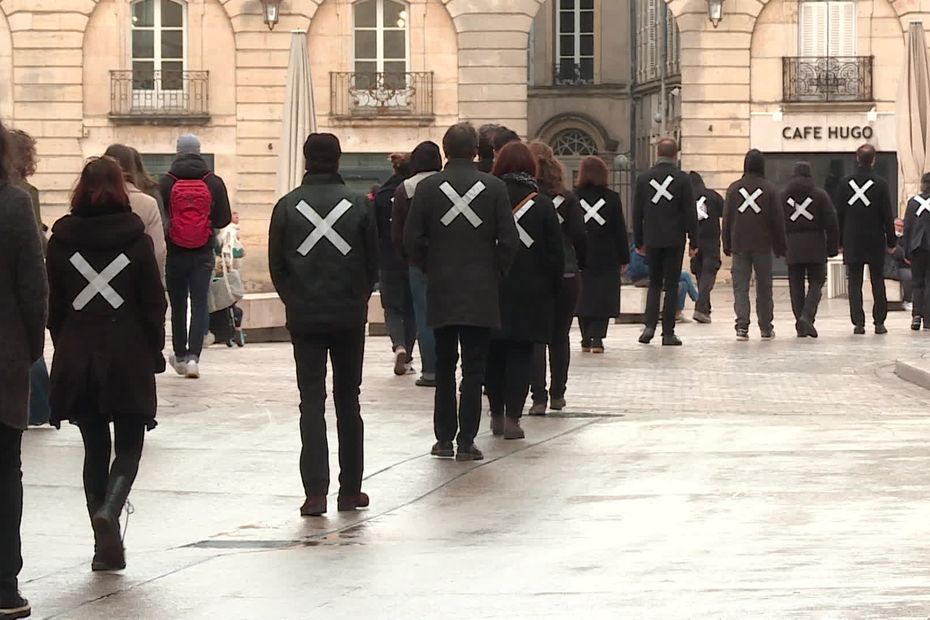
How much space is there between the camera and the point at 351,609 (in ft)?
24.5

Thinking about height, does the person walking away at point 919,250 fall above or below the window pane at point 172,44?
below

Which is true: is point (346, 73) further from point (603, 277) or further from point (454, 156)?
point (454, 156)

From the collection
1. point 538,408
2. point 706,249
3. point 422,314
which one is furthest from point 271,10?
point 538,408

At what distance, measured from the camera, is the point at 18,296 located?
302 inches

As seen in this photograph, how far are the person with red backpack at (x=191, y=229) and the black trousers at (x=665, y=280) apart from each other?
519cm

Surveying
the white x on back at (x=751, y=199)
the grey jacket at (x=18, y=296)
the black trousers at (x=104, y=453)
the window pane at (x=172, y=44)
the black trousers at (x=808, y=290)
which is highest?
the window pane at (x=172, y=44)

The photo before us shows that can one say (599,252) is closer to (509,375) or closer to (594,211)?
(594,211)

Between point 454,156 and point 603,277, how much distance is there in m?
7.13

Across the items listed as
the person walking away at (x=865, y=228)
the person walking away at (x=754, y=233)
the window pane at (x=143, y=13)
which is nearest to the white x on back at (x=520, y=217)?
the person walking away at (x=754, y=233)

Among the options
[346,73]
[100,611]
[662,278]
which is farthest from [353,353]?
[346,73]

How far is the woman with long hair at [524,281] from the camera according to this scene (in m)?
12.6

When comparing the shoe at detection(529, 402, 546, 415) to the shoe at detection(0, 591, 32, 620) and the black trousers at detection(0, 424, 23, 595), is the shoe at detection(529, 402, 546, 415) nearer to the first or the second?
the black trousers at detection(0, 424, 23, 595)

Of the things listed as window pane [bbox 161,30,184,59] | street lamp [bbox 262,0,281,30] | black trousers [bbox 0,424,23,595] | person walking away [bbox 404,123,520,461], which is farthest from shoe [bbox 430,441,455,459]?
window pane [bbox 161,30,184,59]

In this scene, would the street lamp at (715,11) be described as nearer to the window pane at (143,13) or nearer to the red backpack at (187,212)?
the window pane at (143,13)
